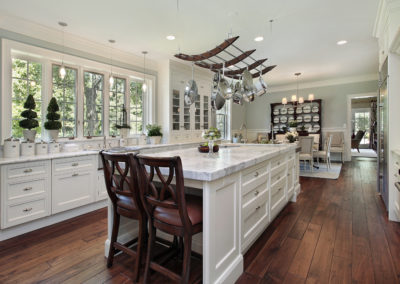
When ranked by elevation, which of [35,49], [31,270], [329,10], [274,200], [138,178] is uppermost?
[329,10]

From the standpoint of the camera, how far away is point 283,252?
2.11m

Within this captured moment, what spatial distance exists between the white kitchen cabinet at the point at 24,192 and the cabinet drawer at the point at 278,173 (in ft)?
8.79

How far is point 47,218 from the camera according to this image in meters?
2.82

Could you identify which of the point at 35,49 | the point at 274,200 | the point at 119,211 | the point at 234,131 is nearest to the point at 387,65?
the point at 274,200

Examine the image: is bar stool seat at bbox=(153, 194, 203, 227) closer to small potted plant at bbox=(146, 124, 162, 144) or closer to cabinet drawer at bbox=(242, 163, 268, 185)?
cabinet drawer at bbox=(242, 163, 268, 185)

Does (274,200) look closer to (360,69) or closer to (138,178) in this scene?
(138,178)

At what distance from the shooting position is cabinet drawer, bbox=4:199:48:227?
8.09 ft

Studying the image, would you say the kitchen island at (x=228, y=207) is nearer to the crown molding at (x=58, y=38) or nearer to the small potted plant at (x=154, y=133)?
the small potted plant at (x=154, y=133)

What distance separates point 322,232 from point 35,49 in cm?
444

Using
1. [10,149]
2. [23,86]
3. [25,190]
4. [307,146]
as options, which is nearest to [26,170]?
[25,190]

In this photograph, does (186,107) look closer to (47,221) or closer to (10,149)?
(10,149)

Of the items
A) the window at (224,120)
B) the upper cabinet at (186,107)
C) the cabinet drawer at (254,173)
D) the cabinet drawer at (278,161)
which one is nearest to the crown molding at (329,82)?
the window at (224,120)

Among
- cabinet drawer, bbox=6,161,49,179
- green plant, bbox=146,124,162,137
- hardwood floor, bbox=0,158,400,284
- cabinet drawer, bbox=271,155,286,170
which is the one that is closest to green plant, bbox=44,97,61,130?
cabinet drawer, bbox=6,161,49,179

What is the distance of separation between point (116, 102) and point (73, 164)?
1.80m
